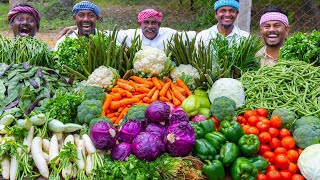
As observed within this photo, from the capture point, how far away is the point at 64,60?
4.34m

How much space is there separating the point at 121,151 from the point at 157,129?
0.34m

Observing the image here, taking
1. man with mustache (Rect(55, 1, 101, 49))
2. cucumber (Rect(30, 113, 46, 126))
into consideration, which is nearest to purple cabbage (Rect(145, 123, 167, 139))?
cucumber (Rect(30, 113, 46, 126))

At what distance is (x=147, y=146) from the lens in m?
2.90

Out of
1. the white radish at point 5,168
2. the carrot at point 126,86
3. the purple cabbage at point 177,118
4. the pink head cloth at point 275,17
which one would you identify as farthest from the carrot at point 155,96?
the pink head cloth at point 275,17

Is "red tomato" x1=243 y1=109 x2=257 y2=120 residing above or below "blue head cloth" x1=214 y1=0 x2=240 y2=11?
below

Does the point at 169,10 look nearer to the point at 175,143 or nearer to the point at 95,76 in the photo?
the point at 95,76

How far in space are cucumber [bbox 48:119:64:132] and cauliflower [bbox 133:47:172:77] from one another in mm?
1142

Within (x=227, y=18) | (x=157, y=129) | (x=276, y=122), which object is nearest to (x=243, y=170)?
(x=276, y=122)

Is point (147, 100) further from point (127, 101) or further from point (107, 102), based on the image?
point (107, 102)

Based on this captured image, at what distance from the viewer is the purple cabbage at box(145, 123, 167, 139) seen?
3.08 metres

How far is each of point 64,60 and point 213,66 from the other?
161 cm

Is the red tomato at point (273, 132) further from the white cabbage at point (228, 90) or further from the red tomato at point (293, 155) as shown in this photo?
the white cabbage at point (228, 90)

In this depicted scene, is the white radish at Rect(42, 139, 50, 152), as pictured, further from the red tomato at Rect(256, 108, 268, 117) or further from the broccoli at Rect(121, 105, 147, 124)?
the red tomato at Rect(256, 108, 268, 117)

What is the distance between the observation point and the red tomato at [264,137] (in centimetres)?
325
